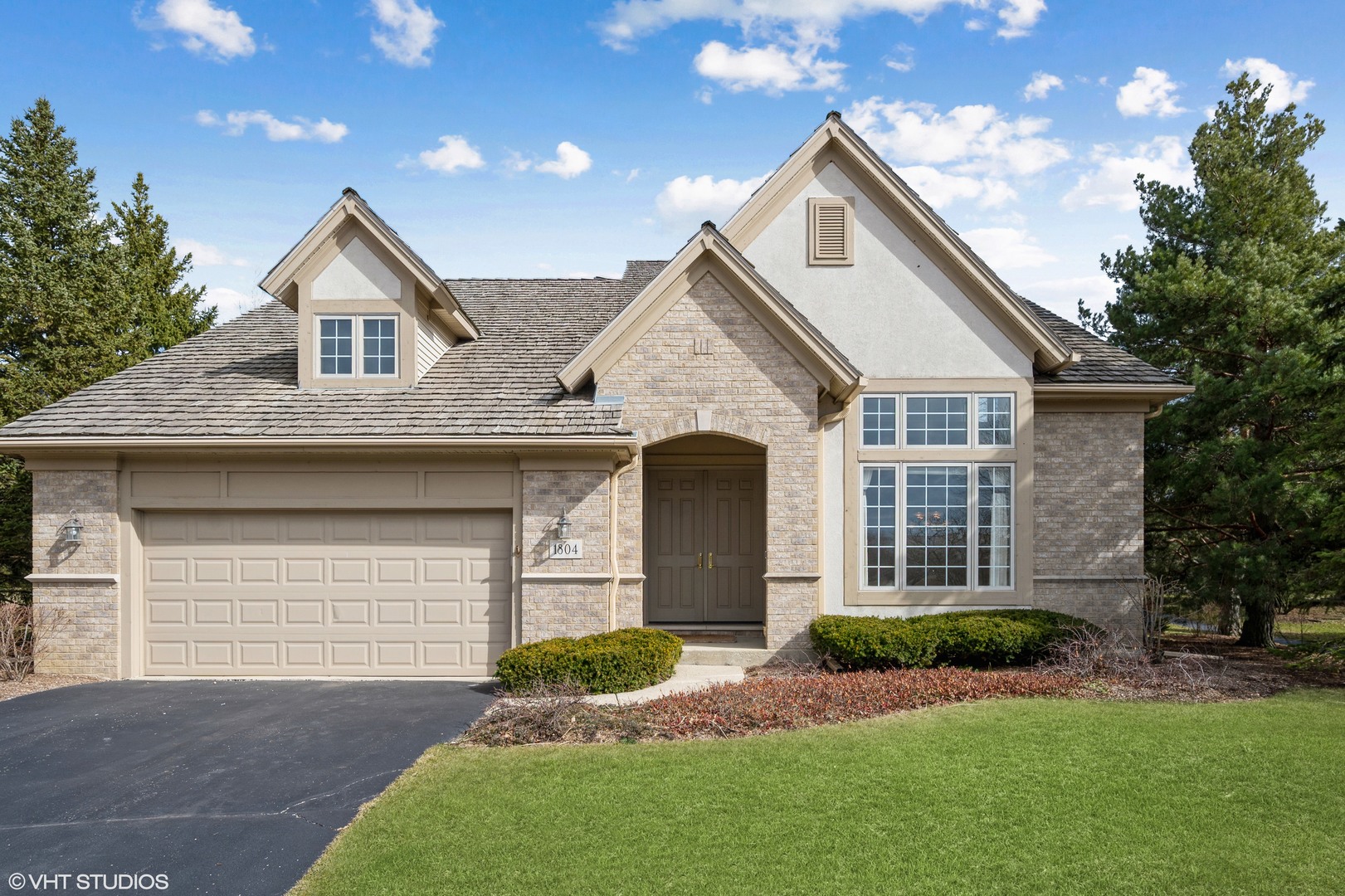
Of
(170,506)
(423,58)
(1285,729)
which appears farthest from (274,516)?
(1285,729)

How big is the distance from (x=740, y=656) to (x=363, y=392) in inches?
279

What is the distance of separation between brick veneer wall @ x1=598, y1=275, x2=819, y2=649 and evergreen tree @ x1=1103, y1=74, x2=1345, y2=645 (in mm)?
7906

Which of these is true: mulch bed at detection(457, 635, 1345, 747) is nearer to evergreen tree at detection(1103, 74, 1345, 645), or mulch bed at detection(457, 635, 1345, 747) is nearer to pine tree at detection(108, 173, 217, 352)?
evergreen tree at detection(1103, 74, 1345, 645)

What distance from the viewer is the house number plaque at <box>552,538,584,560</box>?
446 inches

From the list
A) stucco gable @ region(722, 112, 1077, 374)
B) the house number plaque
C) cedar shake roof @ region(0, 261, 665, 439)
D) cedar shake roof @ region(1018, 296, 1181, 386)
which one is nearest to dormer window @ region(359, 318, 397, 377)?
cedar shake roof @ region(0, 261, 665, 439)

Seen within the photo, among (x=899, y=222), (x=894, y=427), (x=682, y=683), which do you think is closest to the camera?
(x=682, y=683)

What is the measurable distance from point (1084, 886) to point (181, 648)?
11630 mm

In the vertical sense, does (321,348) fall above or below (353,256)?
below

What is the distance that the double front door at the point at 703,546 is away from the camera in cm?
1440

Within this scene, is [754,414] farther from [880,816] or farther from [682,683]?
[880,816]

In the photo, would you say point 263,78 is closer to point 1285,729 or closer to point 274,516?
point 274,516

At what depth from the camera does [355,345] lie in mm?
12836

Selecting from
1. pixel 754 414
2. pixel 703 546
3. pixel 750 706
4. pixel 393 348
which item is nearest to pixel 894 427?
pixel 754 414

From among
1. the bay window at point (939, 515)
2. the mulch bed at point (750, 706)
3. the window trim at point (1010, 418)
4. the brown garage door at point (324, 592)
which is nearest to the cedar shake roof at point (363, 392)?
the window trim at point (1010, 418)
